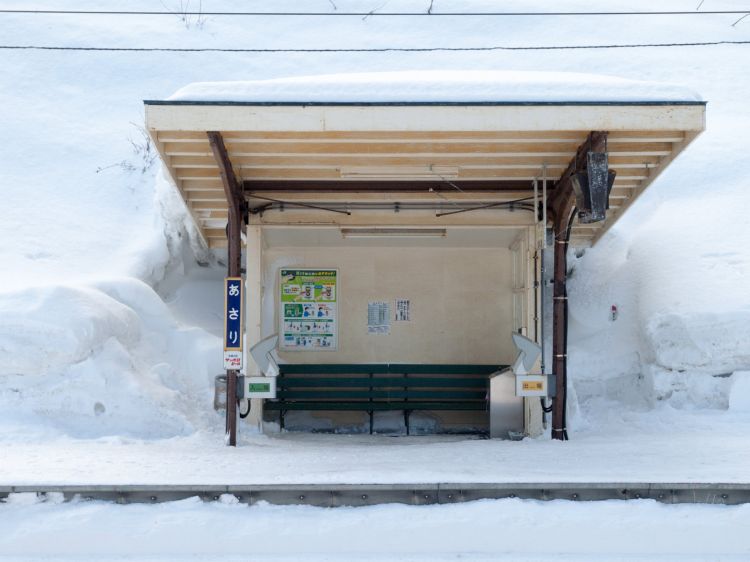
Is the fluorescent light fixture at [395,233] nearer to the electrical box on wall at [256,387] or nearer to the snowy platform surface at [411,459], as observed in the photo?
the electrical box on wall at [256,387]

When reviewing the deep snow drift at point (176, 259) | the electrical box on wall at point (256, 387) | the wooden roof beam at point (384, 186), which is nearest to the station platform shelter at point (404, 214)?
the wooden roof beam at point (384, 186)

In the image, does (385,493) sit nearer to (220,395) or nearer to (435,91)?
(435,91)

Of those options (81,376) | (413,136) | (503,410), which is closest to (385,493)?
(413,136)

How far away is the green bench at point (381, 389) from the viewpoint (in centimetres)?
1029

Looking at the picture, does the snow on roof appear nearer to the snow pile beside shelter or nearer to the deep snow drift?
the deep snow drift

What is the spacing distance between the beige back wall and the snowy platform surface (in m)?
2.17

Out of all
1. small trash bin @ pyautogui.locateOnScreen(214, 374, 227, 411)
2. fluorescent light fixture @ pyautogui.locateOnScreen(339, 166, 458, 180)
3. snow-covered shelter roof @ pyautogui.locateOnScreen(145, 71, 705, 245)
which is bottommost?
small trash bin @ pyautogui.locateOnScreen(214, 374, 227, 411)

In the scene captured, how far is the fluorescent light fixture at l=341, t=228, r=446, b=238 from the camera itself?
9.77 metres

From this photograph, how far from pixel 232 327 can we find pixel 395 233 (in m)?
3.01

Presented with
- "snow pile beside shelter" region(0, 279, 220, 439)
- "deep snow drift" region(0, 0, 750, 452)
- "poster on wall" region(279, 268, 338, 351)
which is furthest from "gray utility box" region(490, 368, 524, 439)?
"snow pile beside shelter" region(0, 279, 220, 439)

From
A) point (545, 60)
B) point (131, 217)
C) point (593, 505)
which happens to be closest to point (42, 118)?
point (131, 217)

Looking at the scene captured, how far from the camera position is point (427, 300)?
1081 centimetres

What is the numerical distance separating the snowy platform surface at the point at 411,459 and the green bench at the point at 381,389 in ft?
4.97

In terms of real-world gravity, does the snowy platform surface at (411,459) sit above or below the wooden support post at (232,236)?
below
